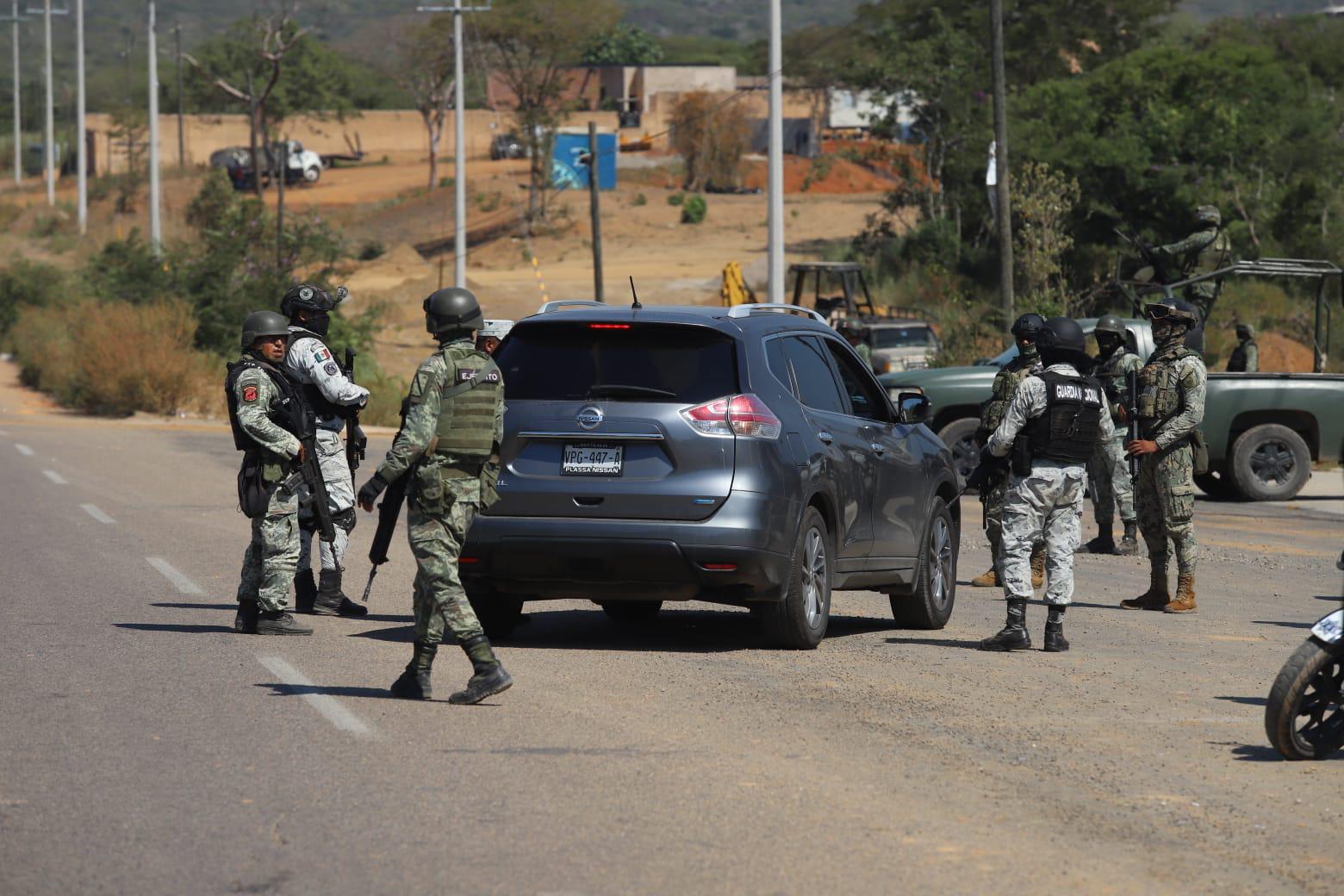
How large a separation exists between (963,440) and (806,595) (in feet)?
36.0

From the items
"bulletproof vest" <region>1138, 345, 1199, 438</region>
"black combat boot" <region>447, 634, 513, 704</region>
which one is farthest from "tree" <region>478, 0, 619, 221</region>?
"black combat boot" <region>447, 634, 513, 704</region>

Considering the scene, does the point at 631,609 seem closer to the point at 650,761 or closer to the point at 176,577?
the point at 176,577

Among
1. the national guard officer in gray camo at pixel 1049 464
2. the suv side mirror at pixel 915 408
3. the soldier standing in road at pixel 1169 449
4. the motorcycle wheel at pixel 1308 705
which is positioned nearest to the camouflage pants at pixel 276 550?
the suv side mirror at pixel 915 408

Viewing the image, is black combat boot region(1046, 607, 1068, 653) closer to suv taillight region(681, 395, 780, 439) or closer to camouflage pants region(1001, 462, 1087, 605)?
camouflage pants region(1001, 462, 1087, 605)

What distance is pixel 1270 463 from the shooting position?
21328 millimetres

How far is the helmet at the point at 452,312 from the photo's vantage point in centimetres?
827

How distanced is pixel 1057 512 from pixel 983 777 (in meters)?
3.53

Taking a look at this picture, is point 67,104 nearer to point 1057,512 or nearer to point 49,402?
point 49,402

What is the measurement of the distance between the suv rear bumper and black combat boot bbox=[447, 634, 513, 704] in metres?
1.37

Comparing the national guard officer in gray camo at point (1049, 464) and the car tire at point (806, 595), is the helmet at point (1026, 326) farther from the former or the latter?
the car tire at point (806, 595)

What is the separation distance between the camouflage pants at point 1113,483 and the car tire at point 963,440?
3.61 meters

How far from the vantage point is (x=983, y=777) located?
7.15 m

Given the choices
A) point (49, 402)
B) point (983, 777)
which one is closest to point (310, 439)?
point (983, 777)

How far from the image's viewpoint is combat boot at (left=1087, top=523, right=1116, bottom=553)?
1662 cm
